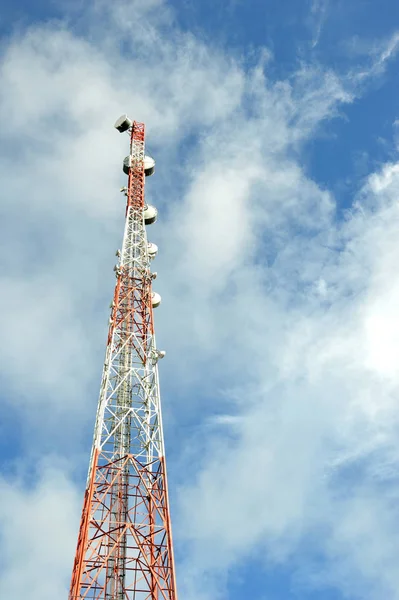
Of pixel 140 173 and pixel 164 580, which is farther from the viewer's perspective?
Result: pixel 140 173

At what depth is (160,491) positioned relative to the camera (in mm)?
37875

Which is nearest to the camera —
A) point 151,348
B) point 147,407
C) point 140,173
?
point 147,407

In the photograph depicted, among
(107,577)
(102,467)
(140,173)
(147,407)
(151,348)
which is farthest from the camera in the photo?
(140,173)

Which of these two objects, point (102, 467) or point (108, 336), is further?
point (108, 336)

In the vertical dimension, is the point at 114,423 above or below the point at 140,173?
below

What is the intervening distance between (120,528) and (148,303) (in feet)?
57.2

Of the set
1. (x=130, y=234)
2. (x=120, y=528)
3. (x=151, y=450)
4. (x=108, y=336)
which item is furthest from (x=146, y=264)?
(x=120, y=528)

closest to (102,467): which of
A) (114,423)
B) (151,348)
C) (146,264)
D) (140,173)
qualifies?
(114,423)

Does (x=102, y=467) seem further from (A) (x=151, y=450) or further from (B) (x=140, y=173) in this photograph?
(B) (x=140, y=173)

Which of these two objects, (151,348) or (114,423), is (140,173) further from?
(114,423)

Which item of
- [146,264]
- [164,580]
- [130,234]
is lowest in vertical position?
[164,580]

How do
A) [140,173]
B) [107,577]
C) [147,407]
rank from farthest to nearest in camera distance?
[140,173], [147,407], [107,577]

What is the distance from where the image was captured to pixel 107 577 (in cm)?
3394

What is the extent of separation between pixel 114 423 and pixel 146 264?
14.3 m
